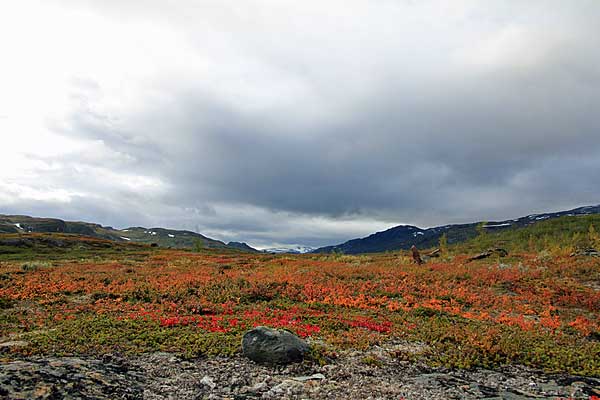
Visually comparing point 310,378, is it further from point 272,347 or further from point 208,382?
point 208,382

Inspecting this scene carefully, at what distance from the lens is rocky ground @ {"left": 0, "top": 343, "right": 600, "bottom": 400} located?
25.0 feet

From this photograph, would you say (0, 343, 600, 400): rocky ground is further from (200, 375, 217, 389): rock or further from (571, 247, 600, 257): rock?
(571, 247, 600, 257): rock

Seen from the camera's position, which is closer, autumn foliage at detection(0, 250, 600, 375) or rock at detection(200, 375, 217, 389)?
rock at detection(200, 375, 217, 389)

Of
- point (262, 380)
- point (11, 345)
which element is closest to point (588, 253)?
point (262, 380)

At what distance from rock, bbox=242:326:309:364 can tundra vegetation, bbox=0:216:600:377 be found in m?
0.65

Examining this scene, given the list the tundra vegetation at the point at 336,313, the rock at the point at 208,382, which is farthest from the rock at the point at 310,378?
the rock at the point at 208,382

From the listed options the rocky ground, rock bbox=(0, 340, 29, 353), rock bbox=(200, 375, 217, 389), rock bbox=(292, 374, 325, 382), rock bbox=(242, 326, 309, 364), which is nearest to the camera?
the rocky ground

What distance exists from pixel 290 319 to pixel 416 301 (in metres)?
9.48

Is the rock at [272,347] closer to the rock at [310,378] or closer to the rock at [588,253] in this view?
the rock at [310,378]

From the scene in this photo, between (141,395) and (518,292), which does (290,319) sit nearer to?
(141,395)

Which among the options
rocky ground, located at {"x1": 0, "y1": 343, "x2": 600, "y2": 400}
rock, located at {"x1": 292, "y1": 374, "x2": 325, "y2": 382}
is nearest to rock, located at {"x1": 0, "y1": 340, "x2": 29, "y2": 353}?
rocky ground, located at {"x1": 0, "y1": 343, "x2": 600, "y2": 400}

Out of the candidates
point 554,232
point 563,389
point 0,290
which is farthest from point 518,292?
point 554,232

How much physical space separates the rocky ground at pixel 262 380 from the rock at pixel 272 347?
28cm

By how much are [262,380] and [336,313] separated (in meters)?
9.39
